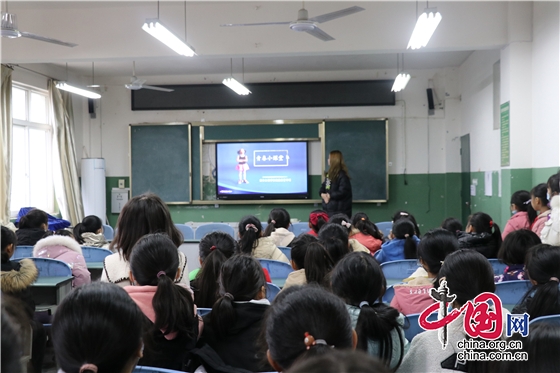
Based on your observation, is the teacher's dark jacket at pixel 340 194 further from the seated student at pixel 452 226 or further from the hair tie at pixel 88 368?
the hair tie at pixel 88 368

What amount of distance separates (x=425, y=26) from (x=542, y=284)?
3005 mm

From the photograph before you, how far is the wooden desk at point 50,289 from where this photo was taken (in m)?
3.17

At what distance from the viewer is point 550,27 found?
520 centimetres

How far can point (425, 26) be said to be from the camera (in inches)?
180

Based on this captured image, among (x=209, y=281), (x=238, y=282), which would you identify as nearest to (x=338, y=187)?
(x=209, y=281)

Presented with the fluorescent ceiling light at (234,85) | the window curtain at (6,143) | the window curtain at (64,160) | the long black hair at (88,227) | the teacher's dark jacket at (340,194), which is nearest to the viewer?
the long black hair at (88,227)

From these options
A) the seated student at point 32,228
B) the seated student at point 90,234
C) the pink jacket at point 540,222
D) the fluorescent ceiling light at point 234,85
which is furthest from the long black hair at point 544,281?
the fluorescent ceiling light at point 234,85

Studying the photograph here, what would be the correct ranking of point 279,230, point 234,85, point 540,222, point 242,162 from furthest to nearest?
point 242,162 < point 234,85 < point 279,230 < point 540,222

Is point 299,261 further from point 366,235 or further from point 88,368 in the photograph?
point 88,368

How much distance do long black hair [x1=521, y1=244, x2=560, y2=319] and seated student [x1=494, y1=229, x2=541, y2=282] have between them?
69 centimetres

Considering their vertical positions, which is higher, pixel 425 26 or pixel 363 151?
pixel 425 26

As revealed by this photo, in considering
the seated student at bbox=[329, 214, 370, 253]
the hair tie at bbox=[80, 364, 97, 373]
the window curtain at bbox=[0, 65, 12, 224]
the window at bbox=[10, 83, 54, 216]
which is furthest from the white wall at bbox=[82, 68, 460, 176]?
the hair tie at bbox=[80, 364, 97, 373]

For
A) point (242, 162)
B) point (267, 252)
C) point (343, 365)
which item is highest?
point (242, 162)

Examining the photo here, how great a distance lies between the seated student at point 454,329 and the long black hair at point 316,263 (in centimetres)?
79
